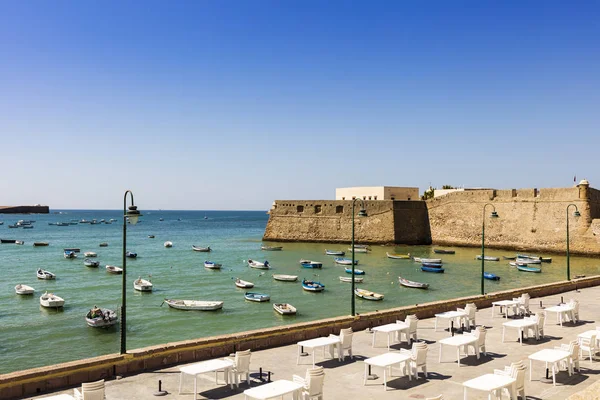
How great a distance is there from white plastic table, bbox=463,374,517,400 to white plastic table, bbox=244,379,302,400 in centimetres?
346

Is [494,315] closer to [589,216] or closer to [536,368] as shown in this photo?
[536,368]

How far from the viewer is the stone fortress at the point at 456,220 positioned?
58.0 meters

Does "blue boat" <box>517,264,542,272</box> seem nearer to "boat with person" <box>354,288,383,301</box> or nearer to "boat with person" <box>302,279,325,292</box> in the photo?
"boat with person" <box>354,288,383,301</box>

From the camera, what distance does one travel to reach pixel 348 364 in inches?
512

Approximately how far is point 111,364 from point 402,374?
7.06 m

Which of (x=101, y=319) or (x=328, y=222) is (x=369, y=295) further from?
(x=328, y=222)

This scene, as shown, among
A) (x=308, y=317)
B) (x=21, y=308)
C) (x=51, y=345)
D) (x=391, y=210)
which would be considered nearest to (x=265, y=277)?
(x=308, y=317)

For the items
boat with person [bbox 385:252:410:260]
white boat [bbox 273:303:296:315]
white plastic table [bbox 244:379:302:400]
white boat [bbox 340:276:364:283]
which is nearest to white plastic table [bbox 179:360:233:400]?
white plastic table [bbox 244:379:302:400]

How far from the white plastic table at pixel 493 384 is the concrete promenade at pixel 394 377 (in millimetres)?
668

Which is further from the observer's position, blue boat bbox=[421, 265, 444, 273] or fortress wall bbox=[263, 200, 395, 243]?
fortress wall bbox=[263, 200, 395, 243]

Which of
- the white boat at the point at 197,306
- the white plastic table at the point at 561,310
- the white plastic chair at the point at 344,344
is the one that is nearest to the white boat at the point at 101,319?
the white boat at the point at 197,306

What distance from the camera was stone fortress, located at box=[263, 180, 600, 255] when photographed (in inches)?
2285

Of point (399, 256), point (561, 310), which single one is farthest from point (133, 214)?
point (399, 256)

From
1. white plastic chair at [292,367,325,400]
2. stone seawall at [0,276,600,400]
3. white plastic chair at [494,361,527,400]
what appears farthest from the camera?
stone seawall at [0,276,600,400]
